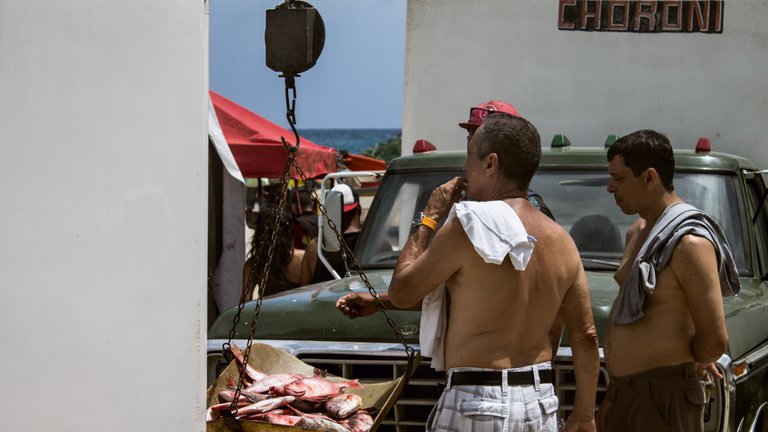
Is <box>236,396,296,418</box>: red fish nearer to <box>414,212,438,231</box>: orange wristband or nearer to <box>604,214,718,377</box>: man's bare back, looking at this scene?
<box>414,212,438,231</box>: orange wristband

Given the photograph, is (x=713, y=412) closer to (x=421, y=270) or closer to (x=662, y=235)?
(x=662, y=235)

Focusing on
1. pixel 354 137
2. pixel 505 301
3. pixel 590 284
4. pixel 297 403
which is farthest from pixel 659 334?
pixel 354 137

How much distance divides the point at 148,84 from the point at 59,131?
25cm

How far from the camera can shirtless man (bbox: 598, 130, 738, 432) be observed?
4.02m

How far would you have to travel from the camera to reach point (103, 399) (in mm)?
2473

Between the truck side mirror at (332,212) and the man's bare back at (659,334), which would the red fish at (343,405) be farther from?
the truck side mirror at (332,212)

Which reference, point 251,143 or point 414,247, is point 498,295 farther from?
point 251,143

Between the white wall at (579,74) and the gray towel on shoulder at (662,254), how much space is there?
9.29ft

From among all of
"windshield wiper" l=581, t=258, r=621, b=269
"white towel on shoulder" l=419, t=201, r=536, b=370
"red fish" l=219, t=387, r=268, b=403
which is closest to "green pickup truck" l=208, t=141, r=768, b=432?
"windshield wiper" l=581, t=258, r=621, b=269

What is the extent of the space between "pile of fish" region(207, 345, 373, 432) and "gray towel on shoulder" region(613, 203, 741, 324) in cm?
112

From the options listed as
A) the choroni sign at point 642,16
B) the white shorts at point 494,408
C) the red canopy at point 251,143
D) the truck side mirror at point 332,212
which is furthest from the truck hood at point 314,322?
the red canopy at point 251,143

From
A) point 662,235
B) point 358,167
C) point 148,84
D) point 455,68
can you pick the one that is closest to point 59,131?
point 148,84

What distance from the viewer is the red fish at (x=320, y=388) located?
411 cm

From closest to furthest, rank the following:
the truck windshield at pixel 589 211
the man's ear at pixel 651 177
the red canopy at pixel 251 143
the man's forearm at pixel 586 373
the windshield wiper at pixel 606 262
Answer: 1. the man's forearm at pixel 586 373
2. the man's ear at pixel 651 177
3. the windshield wiper at pixel 606 262
4. the truck windshield at pixel 589 211
5. the red canopy at pixel 251 143
